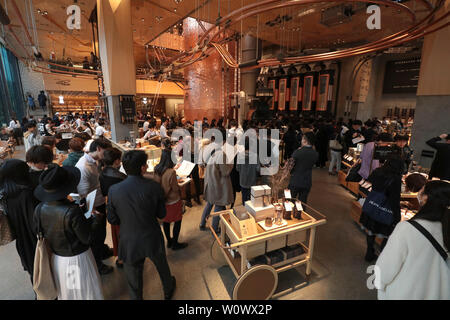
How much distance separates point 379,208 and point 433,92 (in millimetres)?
4314

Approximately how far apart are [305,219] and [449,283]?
3.78ft

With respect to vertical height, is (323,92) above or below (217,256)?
above

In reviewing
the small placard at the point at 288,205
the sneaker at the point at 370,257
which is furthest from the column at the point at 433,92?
the small placard at the point at 288,205

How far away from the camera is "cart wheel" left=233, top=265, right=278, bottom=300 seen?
1.90 m

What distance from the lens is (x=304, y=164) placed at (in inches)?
126

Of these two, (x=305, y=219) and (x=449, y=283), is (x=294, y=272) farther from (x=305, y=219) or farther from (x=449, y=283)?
(x=449, y=283)

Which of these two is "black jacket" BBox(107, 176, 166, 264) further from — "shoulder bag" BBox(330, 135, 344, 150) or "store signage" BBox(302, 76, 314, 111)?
"store signage" BBox(302, 76, 314, 111)

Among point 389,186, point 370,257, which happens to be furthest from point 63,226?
point 370,257

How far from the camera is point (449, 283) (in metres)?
1.32

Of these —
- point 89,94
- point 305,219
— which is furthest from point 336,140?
point 89,94

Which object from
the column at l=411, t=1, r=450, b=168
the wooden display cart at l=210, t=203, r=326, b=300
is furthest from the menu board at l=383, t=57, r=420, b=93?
the wooden display cart at l=210, t=203, r=326, b=300

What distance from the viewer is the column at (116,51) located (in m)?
5.48

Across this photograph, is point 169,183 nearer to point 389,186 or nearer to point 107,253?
point 107,253

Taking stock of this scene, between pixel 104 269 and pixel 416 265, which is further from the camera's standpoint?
pixel 104 269
